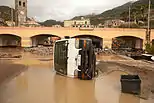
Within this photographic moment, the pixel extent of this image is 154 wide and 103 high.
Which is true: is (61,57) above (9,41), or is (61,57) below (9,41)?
below

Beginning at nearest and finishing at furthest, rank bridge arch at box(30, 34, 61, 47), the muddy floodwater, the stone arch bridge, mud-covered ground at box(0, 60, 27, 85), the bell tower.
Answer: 1. the muddy floodwater
2. mud-covered ground at box(0, 60, 27, 85)
3. the stone arch bridge
4. bridge arch at box(30, 34, 61, 47)
5. the bell tower

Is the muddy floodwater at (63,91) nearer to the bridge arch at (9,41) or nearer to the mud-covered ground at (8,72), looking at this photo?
the mud-covered ground at (8,72)

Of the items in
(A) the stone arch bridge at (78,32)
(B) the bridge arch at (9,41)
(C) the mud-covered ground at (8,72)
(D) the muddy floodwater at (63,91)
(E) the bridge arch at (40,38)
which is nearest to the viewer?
(D) the muddy floodwater at (63,91)

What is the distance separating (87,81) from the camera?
1398 cm

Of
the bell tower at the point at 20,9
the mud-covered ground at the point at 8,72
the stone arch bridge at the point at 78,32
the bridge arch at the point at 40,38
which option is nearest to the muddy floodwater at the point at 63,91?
the mud-covered ground at the point at 8,72

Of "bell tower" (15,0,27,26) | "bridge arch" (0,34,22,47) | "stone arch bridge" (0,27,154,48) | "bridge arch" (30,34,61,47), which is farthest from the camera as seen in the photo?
"bell tower" (15,0,27,26)

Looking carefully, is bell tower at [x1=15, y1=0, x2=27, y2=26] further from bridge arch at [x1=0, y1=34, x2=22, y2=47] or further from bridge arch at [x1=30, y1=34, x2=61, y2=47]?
bridge arch at [x1=0, y1=34, x2=22, y2=47]

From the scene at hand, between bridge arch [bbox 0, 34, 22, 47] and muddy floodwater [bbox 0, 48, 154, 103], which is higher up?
bridge arch [bbox 0, 34, 22, 47]

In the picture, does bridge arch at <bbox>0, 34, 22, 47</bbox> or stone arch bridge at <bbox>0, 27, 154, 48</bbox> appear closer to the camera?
stone arch bridge at <bbox>0, 27, 154, 48</bbox>

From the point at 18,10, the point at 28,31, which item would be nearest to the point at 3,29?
the point at 28,31

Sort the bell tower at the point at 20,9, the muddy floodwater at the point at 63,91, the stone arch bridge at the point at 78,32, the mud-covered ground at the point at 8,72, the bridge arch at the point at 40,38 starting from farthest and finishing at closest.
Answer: the bell tower at the point at 20,9 < the bridge arch at the point at 40,38 < the stone arch bridge at the point at 78,32 < the mud-covered ground at the point at 8,72 < the muddy floodwater at the point at 63,91

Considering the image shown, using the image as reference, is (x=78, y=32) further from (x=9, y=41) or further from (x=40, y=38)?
(x=9, y=41)

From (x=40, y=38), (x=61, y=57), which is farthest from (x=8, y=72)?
(x=40, y=38)

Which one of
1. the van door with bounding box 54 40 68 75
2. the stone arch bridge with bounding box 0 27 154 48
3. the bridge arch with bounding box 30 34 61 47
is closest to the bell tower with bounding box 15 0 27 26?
the bridge arch with bounding box 30 34 61 47
